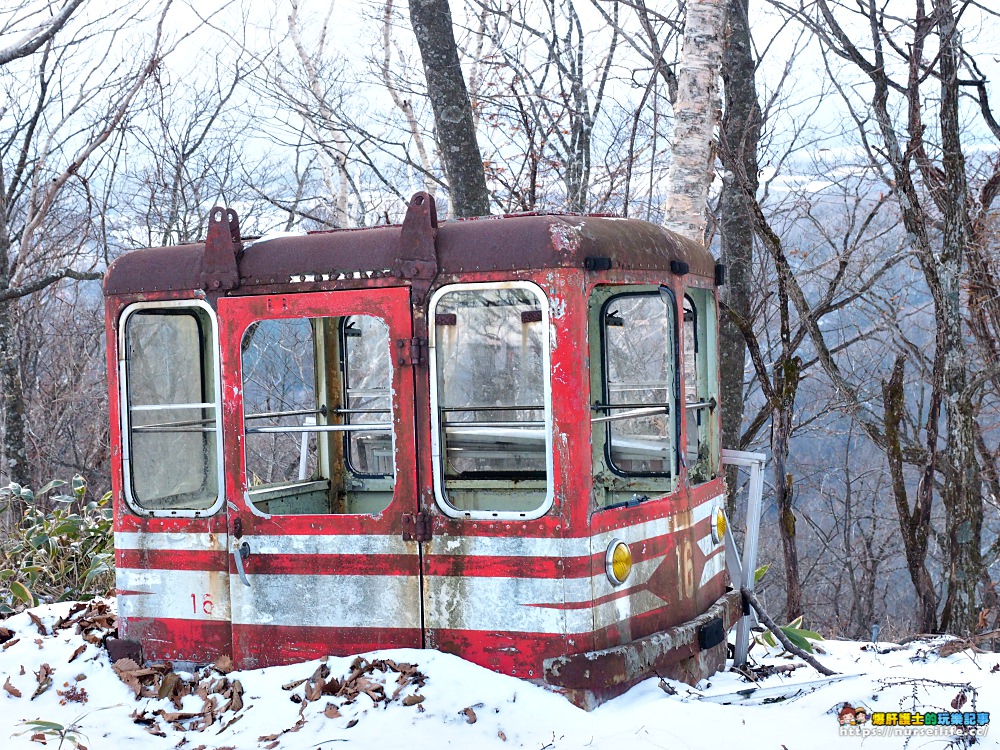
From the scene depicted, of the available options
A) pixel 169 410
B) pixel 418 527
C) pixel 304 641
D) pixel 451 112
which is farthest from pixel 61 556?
pixel 418 527

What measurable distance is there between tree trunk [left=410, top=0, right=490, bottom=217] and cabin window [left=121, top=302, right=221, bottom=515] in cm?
359

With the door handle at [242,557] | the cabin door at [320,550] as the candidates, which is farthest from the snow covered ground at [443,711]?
the door handle at [242,557]

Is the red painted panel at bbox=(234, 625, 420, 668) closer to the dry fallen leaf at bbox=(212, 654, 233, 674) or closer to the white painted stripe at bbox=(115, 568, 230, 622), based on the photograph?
the dry fallen leaf at bbox=(212, 654, 233, 674)

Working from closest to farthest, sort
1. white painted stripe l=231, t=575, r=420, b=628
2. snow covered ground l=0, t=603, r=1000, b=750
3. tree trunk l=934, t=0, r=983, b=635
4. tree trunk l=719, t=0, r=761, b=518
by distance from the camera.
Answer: snow covered ground l=0, t=603, r=1000, b=750 → white painted stripe l=231, t=575, r=420, b=628 → tree trunk l=934, t=0, r=983, b=635 → tree trunk l=719, t=0, r=761, b=518

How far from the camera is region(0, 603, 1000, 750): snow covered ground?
4410 millimetres

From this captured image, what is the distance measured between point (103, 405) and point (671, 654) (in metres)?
16.9

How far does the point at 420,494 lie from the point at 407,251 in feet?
3.68

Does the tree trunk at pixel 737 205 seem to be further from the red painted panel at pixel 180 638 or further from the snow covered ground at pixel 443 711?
the red painted panel at pixel 180 638

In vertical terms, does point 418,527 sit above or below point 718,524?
above

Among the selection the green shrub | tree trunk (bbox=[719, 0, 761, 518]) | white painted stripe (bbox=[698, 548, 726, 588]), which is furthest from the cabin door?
tree trunk (bbox=[719, 0, 761, 518])

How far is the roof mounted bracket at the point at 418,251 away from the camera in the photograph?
4762mm

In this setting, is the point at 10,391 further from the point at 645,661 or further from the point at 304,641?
the point at 645,661

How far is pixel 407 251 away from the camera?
4785 mm

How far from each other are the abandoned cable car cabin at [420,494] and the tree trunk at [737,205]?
Result: 19.1ft
